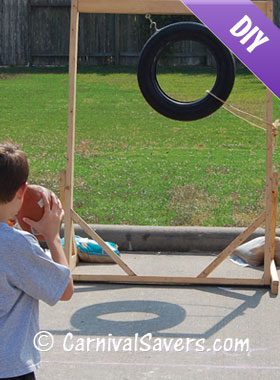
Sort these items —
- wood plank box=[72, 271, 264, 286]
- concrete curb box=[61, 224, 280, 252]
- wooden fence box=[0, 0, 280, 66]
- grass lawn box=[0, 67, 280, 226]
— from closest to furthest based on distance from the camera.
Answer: wood plank box=[72, 271, 264, 286]
concrete curb box=[61, 224, 280, 252]
grass lawn box=[0, 67, 280, 226]
wooden fence box=[0, 0, 280, 66]

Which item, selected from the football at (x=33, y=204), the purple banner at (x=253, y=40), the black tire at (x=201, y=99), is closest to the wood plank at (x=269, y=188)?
the black tire at (x=201, y=99)

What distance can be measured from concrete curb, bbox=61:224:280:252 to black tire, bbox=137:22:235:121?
138 centimetres

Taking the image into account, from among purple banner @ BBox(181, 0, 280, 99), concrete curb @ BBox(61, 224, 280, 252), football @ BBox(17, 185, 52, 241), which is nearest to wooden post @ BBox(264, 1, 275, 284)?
concrete curb @ BBox(61, 224, 280, 252)

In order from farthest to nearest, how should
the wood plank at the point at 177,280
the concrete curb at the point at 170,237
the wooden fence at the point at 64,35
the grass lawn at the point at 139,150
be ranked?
the wooden fence at the point at 64,35 < the grass lawn at the point at 139,150 < the concrete curb at the point at 170,237 < the wood plank at the point at 177,280

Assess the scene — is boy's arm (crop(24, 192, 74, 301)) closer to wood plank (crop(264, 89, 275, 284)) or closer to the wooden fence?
wood plank (crop(264, 89, 275, 284))

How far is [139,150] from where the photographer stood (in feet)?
39.2

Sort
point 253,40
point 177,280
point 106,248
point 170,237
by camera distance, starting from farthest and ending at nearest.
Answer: point 170,237
point 106,248
point 177,280
point 253,40

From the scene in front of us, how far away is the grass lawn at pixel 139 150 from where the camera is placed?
881 centimetres

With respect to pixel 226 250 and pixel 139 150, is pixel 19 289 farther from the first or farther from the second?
pixel 139 150

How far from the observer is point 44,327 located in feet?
17.6

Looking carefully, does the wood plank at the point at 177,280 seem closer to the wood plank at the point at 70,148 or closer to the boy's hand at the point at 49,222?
the wood plank at the point at 70,148

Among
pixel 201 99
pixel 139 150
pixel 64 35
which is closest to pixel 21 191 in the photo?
pixel 201 99

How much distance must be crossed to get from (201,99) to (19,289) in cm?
413

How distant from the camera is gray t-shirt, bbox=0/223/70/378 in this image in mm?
2771
